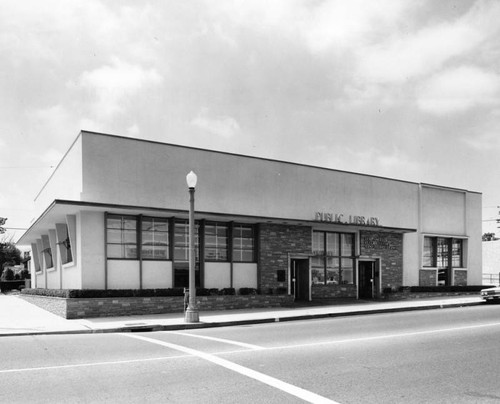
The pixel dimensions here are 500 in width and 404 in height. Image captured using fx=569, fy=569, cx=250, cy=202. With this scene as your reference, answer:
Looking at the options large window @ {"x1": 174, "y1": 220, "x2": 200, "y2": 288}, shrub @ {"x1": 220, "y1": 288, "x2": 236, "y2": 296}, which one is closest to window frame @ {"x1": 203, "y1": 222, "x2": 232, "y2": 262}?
large window @ {"x1": 174, "y1": 220, "x2": 200, "y2": 288}

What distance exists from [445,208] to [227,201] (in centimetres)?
1519

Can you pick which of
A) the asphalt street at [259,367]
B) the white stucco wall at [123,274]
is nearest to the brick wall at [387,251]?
the white stucco wall at [123,274]

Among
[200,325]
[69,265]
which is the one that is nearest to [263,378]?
[200,325]

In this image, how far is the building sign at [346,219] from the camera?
1040 inches

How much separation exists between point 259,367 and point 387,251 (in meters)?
21.3

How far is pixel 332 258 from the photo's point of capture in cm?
2738

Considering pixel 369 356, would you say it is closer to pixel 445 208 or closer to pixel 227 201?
pixel 227 201

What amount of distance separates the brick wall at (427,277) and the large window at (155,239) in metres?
15.3

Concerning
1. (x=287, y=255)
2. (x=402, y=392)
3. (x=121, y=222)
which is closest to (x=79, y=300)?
(x=121, y=222)

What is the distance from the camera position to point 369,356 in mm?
10242

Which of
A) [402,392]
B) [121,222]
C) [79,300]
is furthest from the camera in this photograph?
[121,222]

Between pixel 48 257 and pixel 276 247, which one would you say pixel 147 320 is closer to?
pixel 276 247

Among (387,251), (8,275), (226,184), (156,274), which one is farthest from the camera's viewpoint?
(8,275)

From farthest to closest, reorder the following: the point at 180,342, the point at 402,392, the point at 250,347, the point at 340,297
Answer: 1. the point at 340,297
2. the point at 180,342
3. the point at 250,347
4. the point at 402,392
